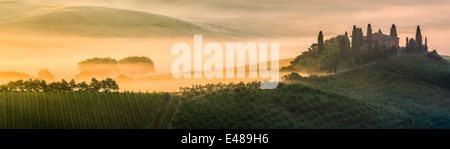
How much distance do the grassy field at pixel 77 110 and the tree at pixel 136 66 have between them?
47.3 metres

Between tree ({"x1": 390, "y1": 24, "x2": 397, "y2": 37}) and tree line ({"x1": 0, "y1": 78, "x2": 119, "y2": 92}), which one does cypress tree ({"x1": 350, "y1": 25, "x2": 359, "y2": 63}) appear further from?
tree line ({"x1": 0, "y1": 78, "x2": 119, "y2": 92})

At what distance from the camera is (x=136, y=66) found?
107625 millimetres

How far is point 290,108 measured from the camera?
64.7 meters

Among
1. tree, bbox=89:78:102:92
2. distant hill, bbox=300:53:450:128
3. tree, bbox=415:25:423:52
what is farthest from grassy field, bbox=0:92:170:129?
tree, bbox=415:25:423:52

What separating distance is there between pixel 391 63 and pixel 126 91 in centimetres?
7706

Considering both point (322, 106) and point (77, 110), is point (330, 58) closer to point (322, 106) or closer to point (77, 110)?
point (322, 106)

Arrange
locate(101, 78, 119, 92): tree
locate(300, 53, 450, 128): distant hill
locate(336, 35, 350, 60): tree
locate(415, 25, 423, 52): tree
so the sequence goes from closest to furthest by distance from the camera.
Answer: locate(101, 78, 119, 92): tree
locate(300, 53, 450, 128): distant hill
locate(336, 35, 350, 60): tree
locate(415, 25, 423, 52): tree

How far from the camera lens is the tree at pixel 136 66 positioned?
106312 millimetres

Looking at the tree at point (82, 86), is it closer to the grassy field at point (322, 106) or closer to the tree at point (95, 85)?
the tree at point (95, 85)

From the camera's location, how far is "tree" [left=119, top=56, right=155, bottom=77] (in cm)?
10631

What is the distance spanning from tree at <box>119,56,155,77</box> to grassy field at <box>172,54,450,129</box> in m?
40.9

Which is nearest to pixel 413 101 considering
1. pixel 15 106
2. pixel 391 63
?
pixel 391 63

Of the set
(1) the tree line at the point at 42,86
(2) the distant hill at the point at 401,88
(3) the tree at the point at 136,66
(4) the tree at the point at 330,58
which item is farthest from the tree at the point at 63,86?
(4) the tree at the point at 330,58
